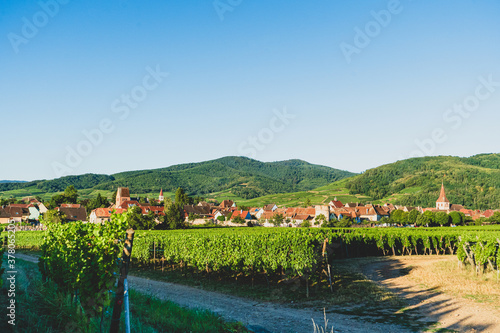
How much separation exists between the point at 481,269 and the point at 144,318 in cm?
2218

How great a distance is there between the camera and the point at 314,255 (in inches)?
757

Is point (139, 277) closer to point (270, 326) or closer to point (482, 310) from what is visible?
point (270, 326)

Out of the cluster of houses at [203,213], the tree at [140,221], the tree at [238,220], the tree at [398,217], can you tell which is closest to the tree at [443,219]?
the tree at [398,217]

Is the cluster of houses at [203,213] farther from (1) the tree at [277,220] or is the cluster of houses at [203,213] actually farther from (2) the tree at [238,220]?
(1) the tree at [277,220]

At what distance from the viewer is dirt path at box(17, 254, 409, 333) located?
40.4 feet

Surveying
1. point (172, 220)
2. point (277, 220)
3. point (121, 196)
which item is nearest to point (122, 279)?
point (172, 220)

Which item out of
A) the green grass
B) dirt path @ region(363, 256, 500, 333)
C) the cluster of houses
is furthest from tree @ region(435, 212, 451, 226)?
the green grass

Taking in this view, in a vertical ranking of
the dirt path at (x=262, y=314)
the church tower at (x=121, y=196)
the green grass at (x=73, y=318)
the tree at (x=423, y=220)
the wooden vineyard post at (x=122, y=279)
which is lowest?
the tree at (x=423, y=220)

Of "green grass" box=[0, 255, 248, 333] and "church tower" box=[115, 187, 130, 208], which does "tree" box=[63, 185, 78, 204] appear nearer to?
"church tower" box=[115, 187, 130, 208]

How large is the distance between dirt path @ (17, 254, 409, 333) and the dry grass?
7.68m

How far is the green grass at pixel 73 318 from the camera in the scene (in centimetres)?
807

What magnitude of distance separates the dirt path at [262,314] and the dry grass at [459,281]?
303 inches

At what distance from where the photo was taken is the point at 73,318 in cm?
869

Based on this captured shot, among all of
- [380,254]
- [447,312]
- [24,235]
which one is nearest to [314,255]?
[447,312]
